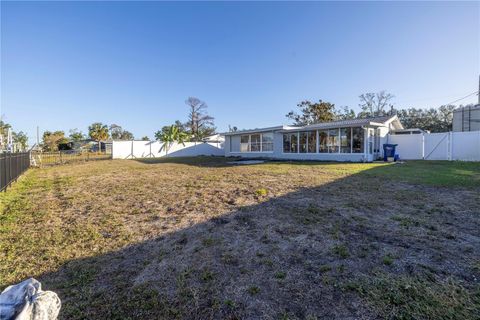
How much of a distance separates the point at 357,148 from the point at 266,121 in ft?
96.5

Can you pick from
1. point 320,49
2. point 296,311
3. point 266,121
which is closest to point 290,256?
point 296,311

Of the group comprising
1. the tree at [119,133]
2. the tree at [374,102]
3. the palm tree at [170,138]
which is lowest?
the palm tree at [170,138]

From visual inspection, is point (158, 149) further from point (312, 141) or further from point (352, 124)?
point (352, 124)

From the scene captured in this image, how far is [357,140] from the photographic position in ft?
→ 54.3

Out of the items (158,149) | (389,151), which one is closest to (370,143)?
(389,151)

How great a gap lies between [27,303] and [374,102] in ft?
151

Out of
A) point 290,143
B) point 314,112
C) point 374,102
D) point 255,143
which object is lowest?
point 290,143

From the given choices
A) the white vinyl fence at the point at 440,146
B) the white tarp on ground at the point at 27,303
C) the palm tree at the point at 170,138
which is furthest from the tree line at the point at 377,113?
the white tarp on ground at the point at 27,303

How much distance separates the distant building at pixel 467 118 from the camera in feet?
72.7

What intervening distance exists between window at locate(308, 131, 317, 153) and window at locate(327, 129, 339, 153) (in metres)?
1.09

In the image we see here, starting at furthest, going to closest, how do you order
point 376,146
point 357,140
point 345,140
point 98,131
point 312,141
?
point 98,131 < point 312,141 < point 376,146 < point 345,140 < point 357,140

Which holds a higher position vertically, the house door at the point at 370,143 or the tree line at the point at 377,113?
the tree line at the point at 377,113

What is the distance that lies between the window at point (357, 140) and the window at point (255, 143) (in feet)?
29.2

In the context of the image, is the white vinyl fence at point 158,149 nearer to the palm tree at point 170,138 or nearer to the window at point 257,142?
the palm tree at point 170,138
